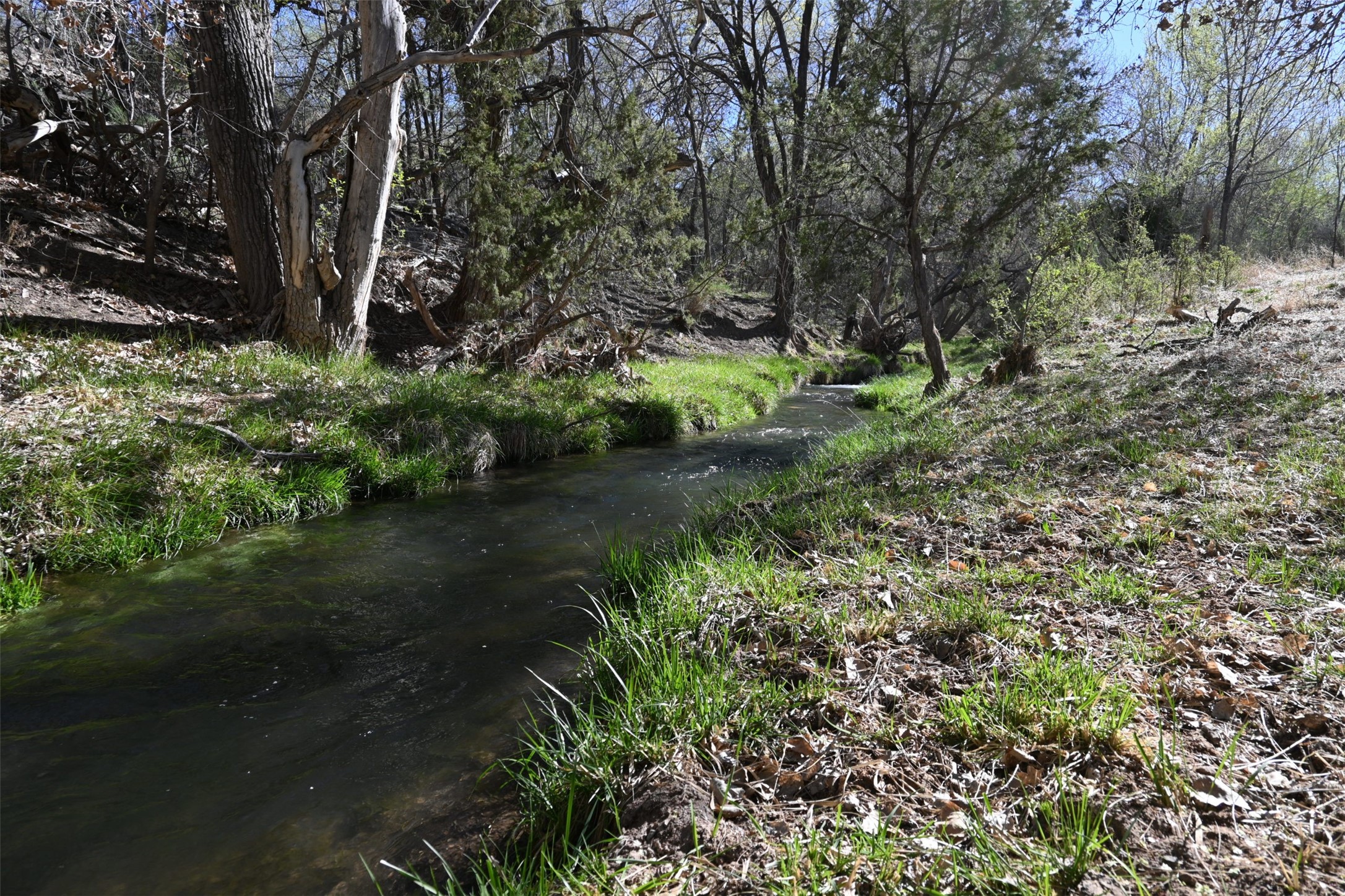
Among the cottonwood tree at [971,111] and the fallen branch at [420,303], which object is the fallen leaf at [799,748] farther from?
the cottonwood tree at [971,111]

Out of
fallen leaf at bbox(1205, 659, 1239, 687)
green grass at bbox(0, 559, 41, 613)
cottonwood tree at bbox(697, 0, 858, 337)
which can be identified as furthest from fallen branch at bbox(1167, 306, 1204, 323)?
green grass at bbox(0, 559, 41, 613)

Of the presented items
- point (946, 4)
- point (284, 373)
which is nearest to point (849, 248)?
point (946, 4)

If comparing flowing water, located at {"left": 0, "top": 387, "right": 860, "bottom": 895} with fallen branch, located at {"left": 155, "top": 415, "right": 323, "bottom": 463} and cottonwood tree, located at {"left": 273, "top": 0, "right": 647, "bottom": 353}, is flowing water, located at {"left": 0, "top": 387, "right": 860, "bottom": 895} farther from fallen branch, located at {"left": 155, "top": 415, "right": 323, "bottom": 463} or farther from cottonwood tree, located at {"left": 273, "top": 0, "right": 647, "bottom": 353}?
cottonwood tree, located at {"left": 273, "top": 0, "right": 647, "bottom": 353}

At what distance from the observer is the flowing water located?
271 centimetres

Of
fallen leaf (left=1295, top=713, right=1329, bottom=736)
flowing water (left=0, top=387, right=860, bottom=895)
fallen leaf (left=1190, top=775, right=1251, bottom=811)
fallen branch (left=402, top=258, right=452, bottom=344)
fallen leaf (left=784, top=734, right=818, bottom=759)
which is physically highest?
fallen branch (left=402, top=258, right=452, bottom=344)

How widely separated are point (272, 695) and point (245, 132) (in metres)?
9.48

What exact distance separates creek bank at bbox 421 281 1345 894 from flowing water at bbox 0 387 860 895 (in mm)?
558

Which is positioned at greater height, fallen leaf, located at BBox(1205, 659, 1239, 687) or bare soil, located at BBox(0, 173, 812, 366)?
bare soil, located at BBox(0, 173, 812, 366)

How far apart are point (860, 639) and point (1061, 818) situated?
1241 mm

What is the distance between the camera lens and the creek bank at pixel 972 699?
2.02 metres

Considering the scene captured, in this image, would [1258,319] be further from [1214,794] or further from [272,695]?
[272,695]

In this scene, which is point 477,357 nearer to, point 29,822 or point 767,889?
point 29,822

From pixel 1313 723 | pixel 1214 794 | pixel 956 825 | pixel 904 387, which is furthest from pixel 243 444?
pixel 904 387

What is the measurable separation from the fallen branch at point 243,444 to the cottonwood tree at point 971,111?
9380 millimetres
